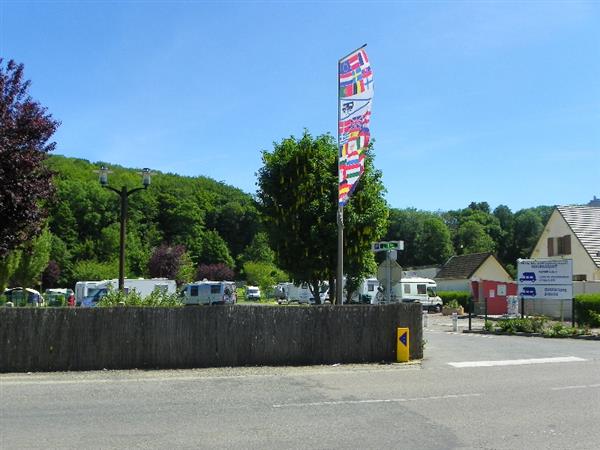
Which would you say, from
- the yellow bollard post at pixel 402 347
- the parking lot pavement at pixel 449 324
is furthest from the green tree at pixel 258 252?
the yellow bollard post at pixel 402 347

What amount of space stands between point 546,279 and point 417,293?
19.2m

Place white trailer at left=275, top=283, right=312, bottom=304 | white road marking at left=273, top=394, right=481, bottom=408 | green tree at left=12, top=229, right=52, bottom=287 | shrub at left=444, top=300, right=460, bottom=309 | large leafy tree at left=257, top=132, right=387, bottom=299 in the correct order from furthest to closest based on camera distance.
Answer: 1. white trailer at left=275, top=283, right=312, bottom=304
2. shrub at left=444, top=300, right=460, bottom=309
3. green tree at left=12, top=229, right=52, bottom=287
4. large leafy tree at left=257, top=132, right=387, bottom=299
5. white road marking at left=273, top=394, right=481, bottom=408

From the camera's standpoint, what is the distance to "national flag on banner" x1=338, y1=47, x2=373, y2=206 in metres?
17.0

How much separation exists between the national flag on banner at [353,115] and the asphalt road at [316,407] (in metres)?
5.34

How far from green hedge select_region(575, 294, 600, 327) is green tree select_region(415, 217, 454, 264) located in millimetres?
81285

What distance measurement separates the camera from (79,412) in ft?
30.7

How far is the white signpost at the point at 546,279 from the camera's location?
89.7 ft

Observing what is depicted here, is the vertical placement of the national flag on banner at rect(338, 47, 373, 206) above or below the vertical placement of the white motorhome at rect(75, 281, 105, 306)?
above

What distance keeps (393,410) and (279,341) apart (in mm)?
6477

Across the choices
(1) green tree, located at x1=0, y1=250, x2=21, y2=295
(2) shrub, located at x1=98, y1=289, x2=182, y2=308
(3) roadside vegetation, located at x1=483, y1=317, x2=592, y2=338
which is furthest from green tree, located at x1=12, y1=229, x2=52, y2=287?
(3) roadside vegetation, located at x1=483, y1=317, x2=592, y2=338

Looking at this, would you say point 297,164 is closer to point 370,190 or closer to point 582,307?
point 370,190

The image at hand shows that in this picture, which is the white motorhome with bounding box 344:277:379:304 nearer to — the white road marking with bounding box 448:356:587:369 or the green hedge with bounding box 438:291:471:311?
the green hedge with bounding box 438:291:471:311

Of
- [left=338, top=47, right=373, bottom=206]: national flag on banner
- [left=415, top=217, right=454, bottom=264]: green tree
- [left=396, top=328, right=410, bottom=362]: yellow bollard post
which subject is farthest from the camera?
[left=415, top=217, right=454, bottom=264]: green tree

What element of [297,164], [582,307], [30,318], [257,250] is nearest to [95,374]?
[30,318]
